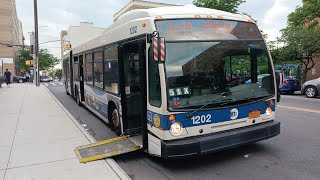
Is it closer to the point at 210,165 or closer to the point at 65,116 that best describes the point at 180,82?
the point at 210,165

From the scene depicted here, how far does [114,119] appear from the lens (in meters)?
7.46

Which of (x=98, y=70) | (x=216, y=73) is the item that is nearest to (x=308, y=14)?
(x=98, y=70)

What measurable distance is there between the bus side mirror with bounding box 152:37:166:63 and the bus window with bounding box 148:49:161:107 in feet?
1.05

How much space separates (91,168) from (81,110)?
24.2 feet

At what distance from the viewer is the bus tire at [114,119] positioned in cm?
703

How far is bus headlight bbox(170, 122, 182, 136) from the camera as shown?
471 cm

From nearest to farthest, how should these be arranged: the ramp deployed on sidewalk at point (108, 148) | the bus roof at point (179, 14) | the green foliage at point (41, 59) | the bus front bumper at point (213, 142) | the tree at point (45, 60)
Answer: the bus front bumper at point (213, 142), the bus roof at point (179, 14), the ramp deployed on sidewalk at point (108, 148), the green foliage at point (41, 59), the tree at point (45, 60)

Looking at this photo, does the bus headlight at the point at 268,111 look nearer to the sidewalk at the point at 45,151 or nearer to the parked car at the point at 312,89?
the sidewalk at the point at 45,151

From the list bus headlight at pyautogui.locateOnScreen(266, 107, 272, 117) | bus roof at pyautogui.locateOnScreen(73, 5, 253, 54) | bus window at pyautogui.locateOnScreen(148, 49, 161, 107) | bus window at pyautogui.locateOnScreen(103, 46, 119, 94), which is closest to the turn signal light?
bus window at pyautogui.locateOnScreen(148, 49, 161, 107)

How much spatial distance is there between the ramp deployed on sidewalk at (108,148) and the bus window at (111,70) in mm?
1181

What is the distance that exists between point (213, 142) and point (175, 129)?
2.23ft

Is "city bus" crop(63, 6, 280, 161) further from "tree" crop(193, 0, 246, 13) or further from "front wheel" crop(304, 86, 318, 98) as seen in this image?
"tree" crop(193, 0, 246, 13)

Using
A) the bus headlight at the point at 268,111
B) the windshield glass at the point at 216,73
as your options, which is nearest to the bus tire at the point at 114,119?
the windshield glass at the point at 216,73

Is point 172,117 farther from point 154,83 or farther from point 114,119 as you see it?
point 114,119
